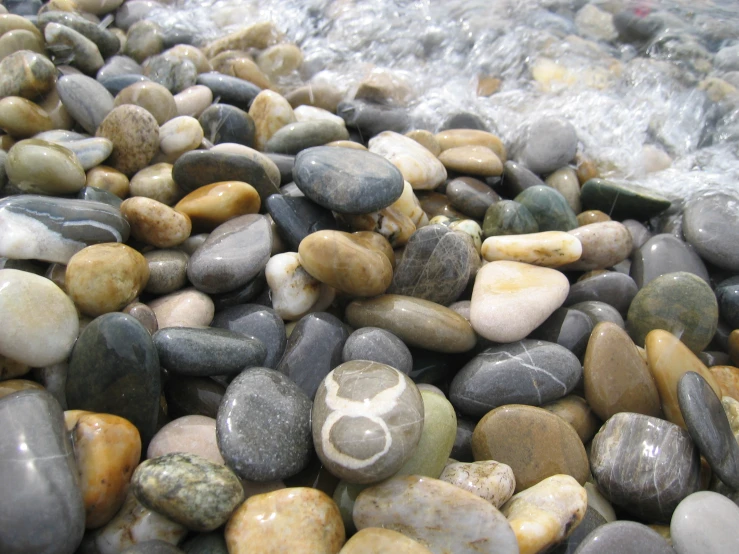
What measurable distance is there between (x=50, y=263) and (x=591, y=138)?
3.27m

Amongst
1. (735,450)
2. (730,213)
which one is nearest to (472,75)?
(730,213)

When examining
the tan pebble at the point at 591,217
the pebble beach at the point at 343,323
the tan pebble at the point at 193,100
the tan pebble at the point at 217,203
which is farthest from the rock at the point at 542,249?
the tan pebble at the point at 193,100

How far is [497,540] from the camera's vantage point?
1.44 metres

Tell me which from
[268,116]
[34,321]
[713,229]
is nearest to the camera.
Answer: [34,321]

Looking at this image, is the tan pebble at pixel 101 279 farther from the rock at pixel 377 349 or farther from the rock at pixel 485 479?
the rock at pixel 485 479

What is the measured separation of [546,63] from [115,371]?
4196 millimetres

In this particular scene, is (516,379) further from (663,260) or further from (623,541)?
(663,260)

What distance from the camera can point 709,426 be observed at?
5.80 feet

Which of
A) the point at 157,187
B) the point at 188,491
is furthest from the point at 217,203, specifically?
the point at 188,491

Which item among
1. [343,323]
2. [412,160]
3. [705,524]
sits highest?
[412,160]

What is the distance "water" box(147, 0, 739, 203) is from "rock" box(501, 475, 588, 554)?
7.36 feet

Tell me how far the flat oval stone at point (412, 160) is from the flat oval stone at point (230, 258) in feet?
2.74

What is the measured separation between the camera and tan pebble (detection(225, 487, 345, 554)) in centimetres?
141

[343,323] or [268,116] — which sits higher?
[268,116]
